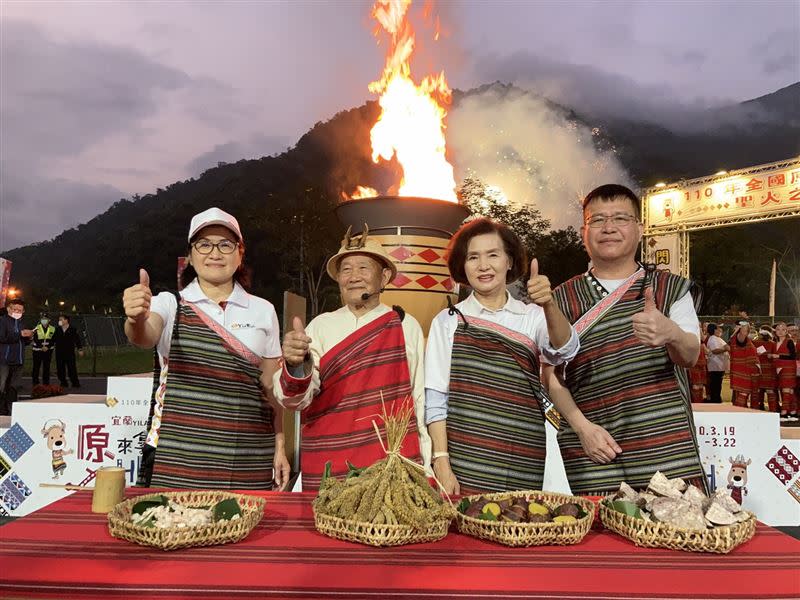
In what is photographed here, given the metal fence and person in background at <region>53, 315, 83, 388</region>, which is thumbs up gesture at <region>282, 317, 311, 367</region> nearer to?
person in background at <region>53, 315, 83, 388</region>

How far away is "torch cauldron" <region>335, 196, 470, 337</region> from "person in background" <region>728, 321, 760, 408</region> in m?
8.42

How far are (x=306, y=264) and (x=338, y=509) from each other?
2606 centimetres

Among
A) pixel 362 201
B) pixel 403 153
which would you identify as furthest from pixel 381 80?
pixel 362 201

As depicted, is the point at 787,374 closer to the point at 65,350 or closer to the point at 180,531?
the point at 180,531

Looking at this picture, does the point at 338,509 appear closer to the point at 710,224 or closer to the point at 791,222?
the point at 710,224

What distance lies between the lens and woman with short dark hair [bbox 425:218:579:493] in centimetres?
254

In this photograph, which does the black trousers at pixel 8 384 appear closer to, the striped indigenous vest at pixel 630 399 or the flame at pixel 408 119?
the flame at pixel 408 119

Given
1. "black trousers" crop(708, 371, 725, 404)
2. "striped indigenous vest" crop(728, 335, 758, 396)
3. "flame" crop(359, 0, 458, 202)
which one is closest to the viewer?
"flame" crop(359, 0, 458, 202)

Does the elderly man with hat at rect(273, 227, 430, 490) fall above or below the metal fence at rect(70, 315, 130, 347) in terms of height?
below

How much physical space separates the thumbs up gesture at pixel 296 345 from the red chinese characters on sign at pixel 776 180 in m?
17.1

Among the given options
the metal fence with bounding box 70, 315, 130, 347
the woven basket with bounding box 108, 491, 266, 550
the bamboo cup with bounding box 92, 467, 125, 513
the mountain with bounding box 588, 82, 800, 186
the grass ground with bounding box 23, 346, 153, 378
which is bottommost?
the woven basket with bounding box 108, 491, 266, 550

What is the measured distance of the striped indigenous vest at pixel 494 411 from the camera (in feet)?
8.34

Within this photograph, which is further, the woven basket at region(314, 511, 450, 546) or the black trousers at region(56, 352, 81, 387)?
the black trousers at region(56, 352, 81, 387)

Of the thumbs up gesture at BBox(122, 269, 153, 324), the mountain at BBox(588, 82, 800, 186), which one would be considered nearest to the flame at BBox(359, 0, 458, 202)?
the thumbs up gesture at BBox(122, 269, 153, 324)
